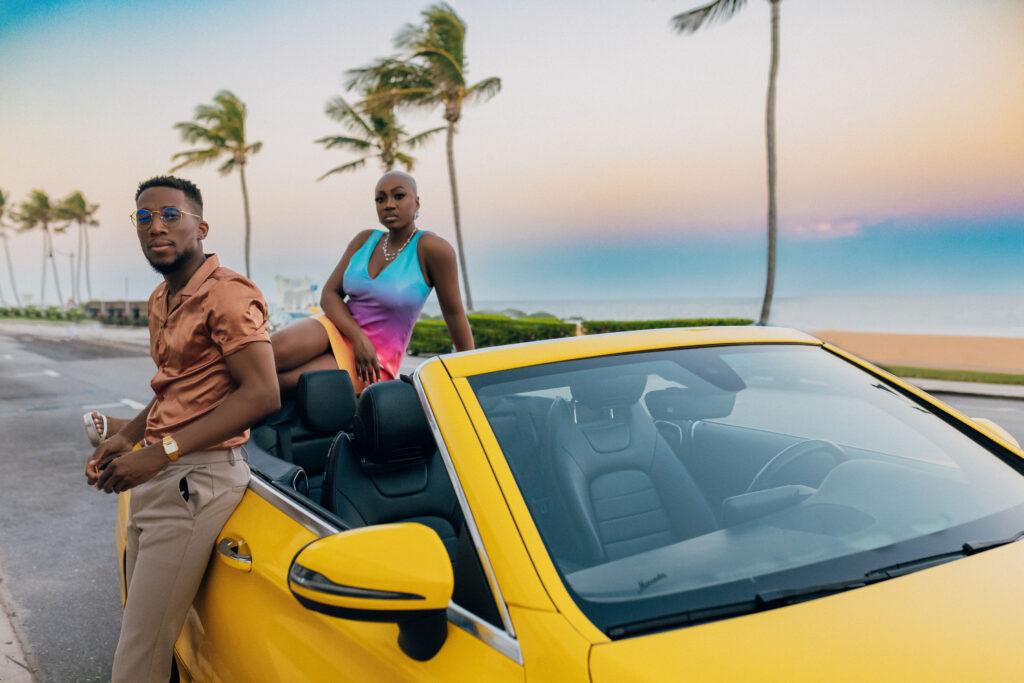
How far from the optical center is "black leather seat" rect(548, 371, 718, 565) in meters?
1.63

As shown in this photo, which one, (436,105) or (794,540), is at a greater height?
(436,105)

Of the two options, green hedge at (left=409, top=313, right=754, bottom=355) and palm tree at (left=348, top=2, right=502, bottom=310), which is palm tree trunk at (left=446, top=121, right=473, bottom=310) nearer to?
palm tree at (left=348, top=2, right=502, bottom=310)

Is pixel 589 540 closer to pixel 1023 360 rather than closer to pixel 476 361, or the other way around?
pixel 476 361

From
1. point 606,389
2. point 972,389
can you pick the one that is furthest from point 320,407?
point 972,389

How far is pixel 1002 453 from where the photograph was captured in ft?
6.83

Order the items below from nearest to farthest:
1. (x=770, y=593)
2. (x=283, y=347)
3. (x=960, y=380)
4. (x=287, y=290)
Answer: (x=770, y=593) → (x=283, y=347) → (x=960, y=380) → (x=287, y=290)

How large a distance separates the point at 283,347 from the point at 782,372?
6.73ft

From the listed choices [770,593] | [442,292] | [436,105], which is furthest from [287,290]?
[770,593]

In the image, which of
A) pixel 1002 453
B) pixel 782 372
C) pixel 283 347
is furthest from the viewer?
pixel 283 347

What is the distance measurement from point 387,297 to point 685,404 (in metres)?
1.64

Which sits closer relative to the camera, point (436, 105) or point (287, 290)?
point (436, 105)

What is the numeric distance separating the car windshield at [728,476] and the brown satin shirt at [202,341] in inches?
31.7

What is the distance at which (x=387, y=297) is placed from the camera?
11.2 ft

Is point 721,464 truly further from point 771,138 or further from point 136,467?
point 771,138
